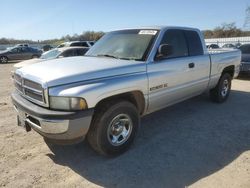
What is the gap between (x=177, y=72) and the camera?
16.5 feet

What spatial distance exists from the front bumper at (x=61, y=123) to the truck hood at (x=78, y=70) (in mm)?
393

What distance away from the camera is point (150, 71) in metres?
4.41

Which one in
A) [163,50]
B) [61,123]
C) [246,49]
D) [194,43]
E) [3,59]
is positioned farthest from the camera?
[3,59]

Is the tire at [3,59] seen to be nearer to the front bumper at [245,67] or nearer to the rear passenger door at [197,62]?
the front bumper at [245,67]

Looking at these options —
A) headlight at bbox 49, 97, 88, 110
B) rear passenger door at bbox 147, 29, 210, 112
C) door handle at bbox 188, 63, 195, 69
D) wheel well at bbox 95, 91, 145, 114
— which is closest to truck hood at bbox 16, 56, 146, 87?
headlight at bbox 49, 97, 88, 110

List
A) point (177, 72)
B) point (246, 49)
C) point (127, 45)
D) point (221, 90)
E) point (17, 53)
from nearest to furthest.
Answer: point (127, 45), point (177, 72), point (221, 90), point (246, 49), point (17, 53)

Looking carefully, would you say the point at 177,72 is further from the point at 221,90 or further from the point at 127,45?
the point at 221,90

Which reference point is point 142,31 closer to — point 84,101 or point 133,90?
point 133,90

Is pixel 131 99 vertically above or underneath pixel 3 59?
above

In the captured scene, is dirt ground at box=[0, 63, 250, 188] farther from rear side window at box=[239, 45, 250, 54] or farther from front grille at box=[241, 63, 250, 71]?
rear side window at box=[239, 45, 250, 54]

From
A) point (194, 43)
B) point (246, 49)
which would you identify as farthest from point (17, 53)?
point (194, 43)

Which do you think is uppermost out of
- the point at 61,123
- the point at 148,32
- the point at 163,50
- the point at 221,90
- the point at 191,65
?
the point at 148,32

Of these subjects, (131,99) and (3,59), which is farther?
(3,59)

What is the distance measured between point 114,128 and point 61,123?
0.96 metres
